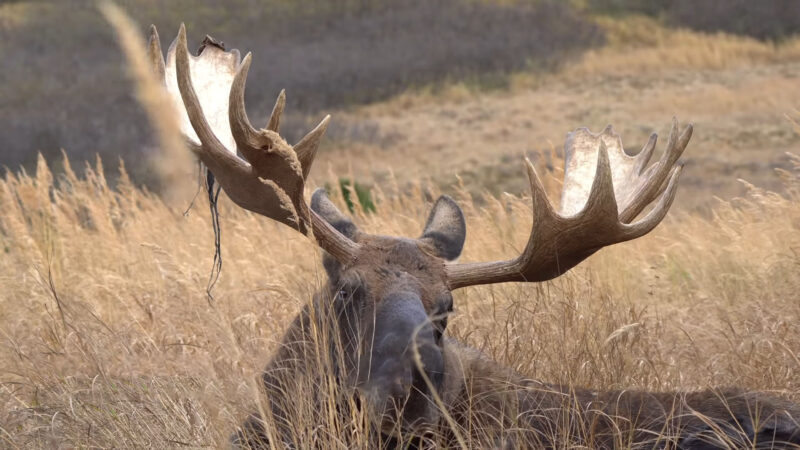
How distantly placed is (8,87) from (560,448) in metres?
26.5

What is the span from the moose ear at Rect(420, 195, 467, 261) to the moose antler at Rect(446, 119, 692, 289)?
0.12 metres

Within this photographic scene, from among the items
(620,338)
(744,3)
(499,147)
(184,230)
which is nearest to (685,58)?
(744,3)

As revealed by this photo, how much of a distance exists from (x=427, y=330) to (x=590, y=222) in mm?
859

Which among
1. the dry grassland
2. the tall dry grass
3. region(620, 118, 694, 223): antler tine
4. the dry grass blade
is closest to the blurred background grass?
the dry grassland

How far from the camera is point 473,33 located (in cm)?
3922

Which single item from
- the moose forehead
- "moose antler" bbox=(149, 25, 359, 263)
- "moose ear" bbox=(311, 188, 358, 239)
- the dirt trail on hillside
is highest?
"moose antler" bbox=(149, 25, 359, 263)

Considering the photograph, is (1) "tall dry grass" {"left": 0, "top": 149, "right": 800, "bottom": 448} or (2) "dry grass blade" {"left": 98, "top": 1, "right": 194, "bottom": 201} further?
(1) "tall dry grass" {"left": 0, "top": 149, "right": 800, "bottom": 448}

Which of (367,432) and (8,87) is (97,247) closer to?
(367,432)

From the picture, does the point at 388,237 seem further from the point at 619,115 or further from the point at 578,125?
the point at 619,115

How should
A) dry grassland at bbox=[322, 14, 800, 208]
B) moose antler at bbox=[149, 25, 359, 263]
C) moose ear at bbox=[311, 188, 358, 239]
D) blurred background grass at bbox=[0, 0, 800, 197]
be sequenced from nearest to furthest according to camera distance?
moose antler at bbox=[149, 25, 359, 263], moose ear at bbox=[311, 188, 358, 239], dry grassland at bbox=[322, 14, 800, 208], blurred background grass at bbox=[0, 0, 800, 197]

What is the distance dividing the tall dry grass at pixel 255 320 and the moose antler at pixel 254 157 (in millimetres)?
240

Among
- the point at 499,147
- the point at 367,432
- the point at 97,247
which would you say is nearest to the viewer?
the point at 367,432

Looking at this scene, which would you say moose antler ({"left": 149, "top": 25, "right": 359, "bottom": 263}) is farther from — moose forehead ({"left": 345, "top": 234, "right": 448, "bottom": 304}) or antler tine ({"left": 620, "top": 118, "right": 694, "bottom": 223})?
antler tine ({"left": 620, "top": 118, "right": 694, "bottom": 223})

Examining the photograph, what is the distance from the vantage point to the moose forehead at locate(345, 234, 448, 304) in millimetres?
3842
